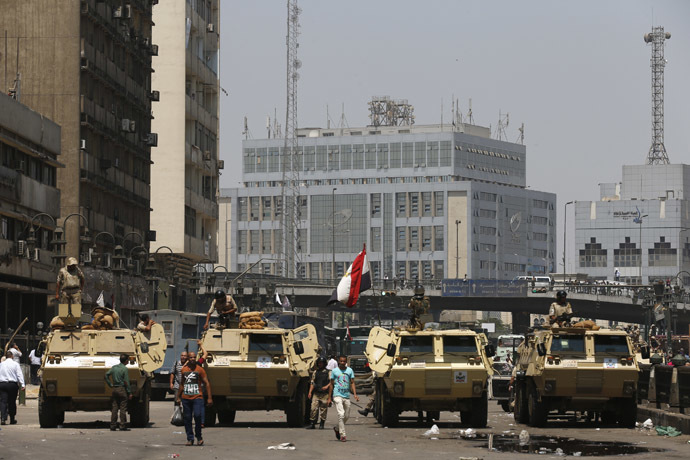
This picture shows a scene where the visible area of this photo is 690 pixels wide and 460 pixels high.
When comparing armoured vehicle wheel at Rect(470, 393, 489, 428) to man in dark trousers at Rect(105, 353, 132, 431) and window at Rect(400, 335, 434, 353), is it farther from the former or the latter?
man in dark trousers at Rect(105, 353, 132, 431)

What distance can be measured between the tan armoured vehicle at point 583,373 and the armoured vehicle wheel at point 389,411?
3146 mm

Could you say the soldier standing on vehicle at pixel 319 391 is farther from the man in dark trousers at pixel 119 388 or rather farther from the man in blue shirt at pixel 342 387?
the man in dark trousers at pixel 119 388

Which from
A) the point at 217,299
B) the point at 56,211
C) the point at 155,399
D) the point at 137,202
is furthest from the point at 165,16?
the point at 217,299

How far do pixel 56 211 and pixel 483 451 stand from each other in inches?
1880

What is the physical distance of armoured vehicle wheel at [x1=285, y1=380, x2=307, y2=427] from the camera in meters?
33.5

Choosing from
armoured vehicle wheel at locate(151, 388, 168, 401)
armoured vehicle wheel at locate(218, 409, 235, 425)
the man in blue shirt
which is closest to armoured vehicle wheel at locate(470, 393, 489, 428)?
the man in blue shirt

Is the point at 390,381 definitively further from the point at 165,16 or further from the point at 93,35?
the point at 165,16

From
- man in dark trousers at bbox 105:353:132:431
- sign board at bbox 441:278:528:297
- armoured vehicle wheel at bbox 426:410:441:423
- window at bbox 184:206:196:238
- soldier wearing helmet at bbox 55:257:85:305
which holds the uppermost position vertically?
window at bbox 184:206:196:238

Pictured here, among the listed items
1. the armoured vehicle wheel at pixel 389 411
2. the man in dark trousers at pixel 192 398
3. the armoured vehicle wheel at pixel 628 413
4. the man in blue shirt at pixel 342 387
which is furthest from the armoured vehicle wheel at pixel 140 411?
the armoured vehicle wheel at pixel 628 413

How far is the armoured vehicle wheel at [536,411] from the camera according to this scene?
111ft

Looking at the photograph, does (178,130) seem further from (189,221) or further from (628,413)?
(628,413)

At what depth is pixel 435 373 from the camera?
109ft

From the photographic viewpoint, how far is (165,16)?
94562 mm

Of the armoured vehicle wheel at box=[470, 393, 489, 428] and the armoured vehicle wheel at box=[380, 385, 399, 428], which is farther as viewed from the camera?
the armoured vehicle wheel at box=[380, 385, 399, 428]
